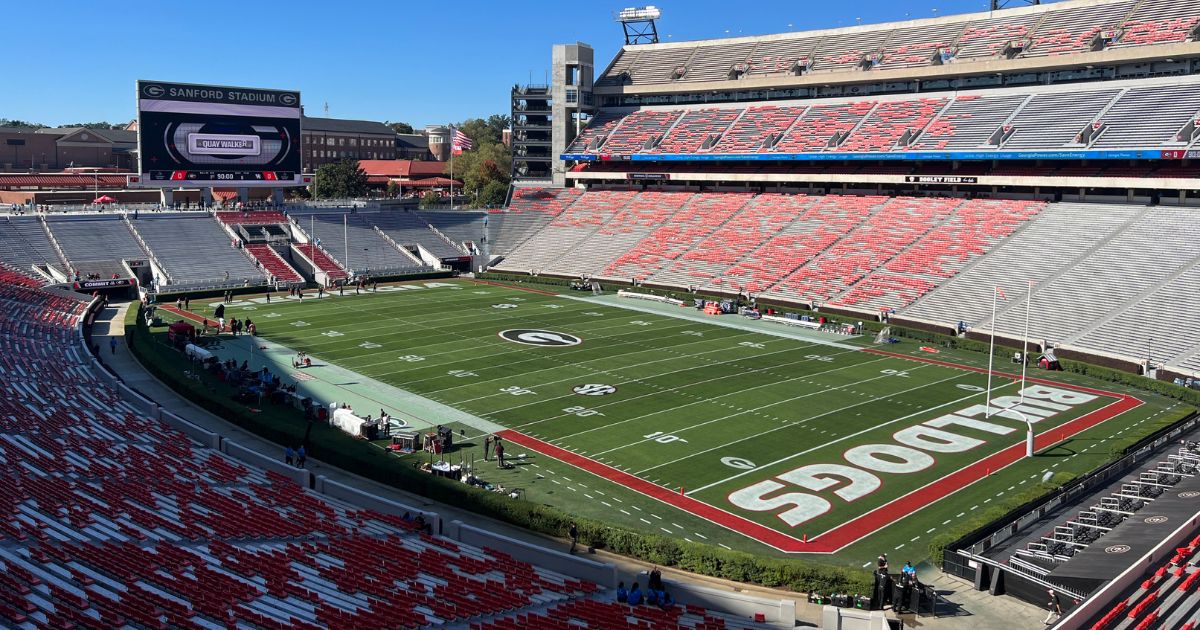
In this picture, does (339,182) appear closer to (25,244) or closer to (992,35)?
(25,244)

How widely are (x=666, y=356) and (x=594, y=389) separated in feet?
23.2

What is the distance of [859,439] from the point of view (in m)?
30.6

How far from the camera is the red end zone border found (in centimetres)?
2302

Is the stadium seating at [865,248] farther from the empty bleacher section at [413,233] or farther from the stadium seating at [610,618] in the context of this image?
the stadium seating at [610,618]

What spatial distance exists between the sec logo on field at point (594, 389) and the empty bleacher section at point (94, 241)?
127 ft

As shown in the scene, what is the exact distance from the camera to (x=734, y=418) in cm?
3288

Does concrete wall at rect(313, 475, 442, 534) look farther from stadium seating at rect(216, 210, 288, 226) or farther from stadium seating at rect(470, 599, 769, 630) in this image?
stadium seating at rect(216, 210, 288, 226)

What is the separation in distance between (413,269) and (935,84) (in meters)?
42.4

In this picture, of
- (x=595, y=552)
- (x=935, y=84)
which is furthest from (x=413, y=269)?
(x=595, y=552)

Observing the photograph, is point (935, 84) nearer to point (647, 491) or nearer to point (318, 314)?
point (318, 314)

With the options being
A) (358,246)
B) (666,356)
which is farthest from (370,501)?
(358,246)

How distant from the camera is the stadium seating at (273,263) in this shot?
6488 centimetres

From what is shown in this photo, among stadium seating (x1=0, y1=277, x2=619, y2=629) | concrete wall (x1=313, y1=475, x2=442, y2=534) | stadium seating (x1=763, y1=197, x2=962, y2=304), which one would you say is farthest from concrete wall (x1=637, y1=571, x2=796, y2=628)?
stadium seating (x1=763, y1=197, x2=962, y2=304)

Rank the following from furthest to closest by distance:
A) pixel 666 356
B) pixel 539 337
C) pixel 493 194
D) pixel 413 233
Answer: pixel 493 194 → pixel 413 233 → pixel 539 337 → pixel 666 356
